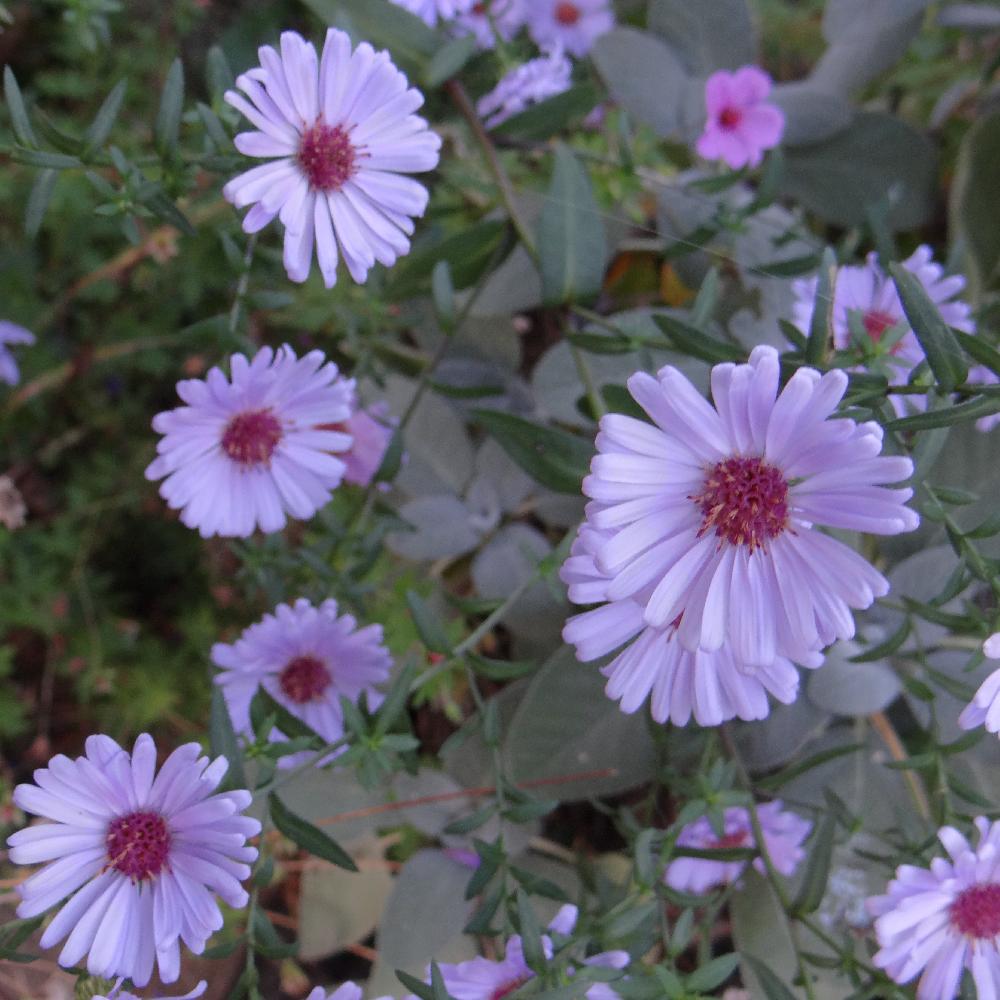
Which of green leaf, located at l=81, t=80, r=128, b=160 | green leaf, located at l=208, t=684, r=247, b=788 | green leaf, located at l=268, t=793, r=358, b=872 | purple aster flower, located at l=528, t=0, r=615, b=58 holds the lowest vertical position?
green leaf, located at l=268, t=793, r=358, b=872

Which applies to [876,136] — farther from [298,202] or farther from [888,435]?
[298,202]

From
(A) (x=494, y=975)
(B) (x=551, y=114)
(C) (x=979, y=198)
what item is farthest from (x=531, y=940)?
(C) (x=979, y=198)

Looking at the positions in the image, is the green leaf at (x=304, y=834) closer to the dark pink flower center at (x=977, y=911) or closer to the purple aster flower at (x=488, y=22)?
the dark pink flower center at (x=977, y=911)

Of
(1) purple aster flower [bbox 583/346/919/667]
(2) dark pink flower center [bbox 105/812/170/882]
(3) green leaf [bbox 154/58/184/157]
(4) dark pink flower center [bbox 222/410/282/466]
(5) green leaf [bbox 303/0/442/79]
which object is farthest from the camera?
(5) green leaf [bbox 303/0/442/79]

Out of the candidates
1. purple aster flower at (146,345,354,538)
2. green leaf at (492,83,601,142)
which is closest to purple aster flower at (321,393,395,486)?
purple aster flower at (146,345,354,538)

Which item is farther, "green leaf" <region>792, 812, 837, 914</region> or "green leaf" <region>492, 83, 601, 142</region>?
"green leaf" <region>492, 83, 601, 142</region>

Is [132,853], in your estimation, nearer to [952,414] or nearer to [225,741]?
[225,741]

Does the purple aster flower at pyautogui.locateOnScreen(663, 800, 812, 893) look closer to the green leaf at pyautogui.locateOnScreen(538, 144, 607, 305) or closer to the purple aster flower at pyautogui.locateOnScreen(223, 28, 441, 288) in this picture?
the green leaf at pyautogui.locateOnScreen(538, 144, 607, 305)

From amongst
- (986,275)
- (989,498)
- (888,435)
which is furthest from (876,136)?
(888,435)

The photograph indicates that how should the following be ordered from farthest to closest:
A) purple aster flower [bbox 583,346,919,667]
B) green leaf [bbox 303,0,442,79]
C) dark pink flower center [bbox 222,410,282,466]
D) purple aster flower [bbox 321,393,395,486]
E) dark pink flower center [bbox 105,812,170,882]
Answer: purple aster flower [bbox 321,393,395,486], green leaf [bbox 303,0,442,79], dark pink flower center [bbox 222,410,282,466], dark pink flower center [bbox 105,812,170,882], purple aster flower [bbox 583,346,919,667]
